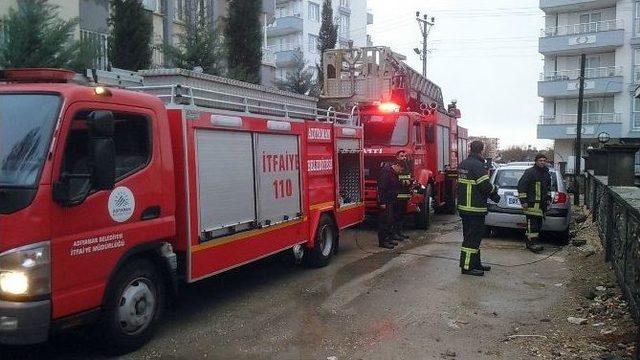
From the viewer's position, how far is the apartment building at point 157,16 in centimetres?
1520

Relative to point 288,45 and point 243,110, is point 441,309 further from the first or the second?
point 288,45

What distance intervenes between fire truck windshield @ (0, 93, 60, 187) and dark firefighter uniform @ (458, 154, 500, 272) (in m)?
5.47

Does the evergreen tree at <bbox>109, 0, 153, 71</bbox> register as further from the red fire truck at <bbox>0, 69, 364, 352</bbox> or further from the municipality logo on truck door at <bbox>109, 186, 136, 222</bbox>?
the municipality logo on truck door at <bbox>109, 186, 136, 222</bbox>

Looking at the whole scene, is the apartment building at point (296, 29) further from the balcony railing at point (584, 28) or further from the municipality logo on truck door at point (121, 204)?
the municipality logo on truck door at point (121, 204)

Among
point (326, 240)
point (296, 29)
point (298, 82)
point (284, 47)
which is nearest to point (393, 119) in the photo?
point (326, 240)

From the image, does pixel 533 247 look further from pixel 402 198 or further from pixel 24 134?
pixel 24 134

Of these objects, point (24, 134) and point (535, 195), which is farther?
point (535, 195)

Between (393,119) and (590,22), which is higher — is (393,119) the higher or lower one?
the lower one

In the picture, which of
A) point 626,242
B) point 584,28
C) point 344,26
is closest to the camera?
point 626,242

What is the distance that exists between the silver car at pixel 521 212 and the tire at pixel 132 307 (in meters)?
7.13

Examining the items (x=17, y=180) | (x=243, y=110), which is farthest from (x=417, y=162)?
(x=17, y=180)

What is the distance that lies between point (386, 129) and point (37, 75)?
8.23m

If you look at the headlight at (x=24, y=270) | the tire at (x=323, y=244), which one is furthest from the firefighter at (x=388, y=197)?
the headlight at (x=24, y=270)

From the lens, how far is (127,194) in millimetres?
4875
